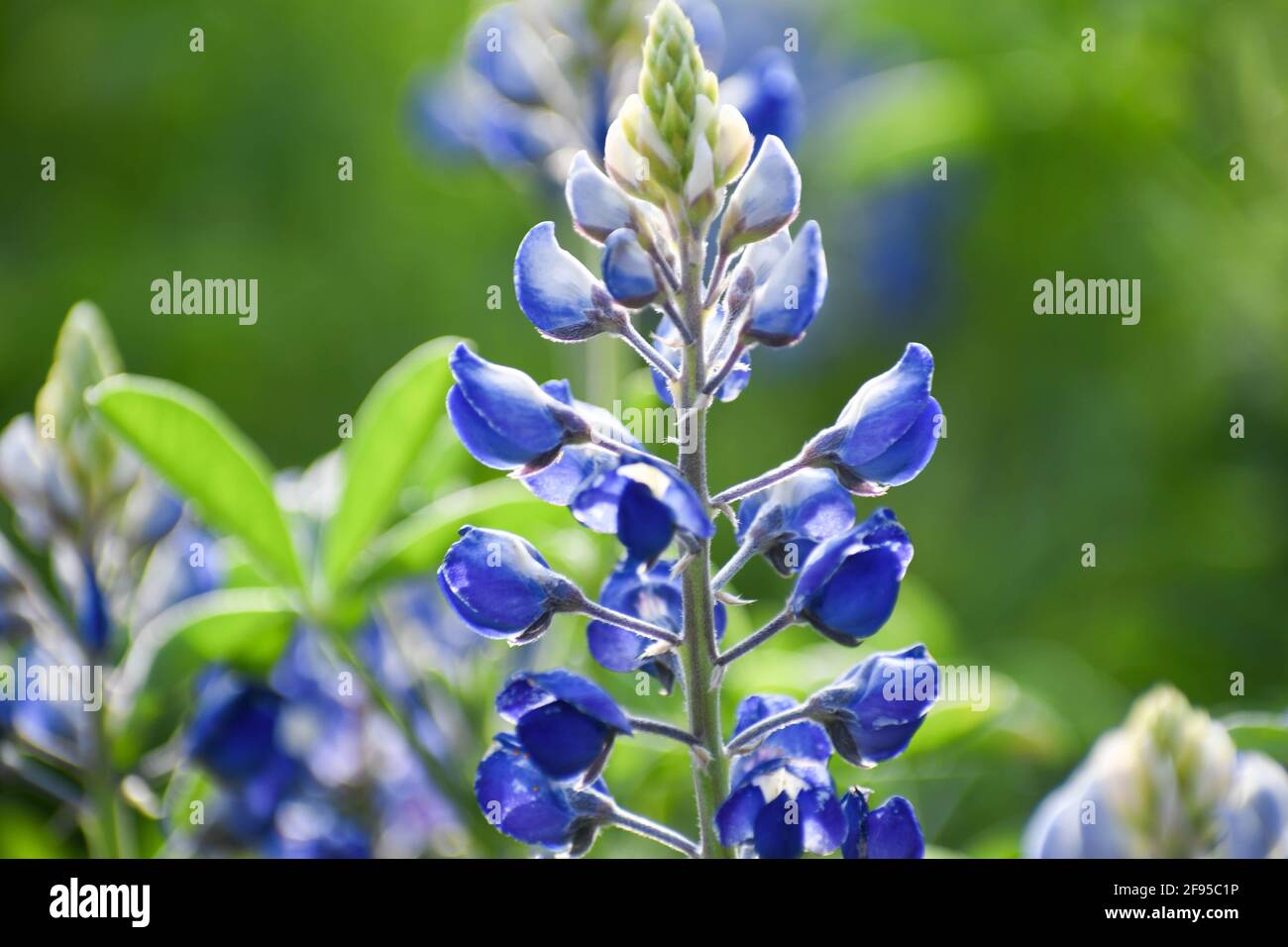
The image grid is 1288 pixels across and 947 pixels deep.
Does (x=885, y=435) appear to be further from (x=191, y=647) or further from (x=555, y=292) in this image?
(x=191, y=647)

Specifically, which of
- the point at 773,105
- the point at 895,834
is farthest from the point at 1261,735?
the point at 773,105

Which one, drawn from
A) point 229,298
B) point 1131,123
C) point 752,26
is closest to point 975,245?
point 1131,123

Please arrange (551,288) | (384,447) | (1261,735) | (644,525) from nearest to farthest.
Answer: (644,525), (551,288), (1261,735), (384,447)

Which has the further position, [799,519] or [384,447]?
[384,447]

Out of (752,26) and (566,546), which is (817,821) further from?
(752,26)

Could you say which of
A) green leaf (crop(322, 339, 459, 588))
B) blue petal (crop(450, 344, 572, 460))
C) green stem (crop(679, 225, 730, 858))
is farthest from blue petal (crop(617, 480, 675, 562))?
green leaf (crop(322, 339, 459, 588))
